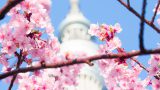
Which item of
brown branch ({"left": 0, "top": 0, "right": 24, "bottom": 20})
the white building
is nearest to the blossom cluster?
brown branch ({"left": 0, "top": 0, "right": 24, "bottom": 20})

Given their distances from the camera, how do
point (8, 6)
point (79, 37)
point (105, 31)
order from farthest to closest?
point (79, 37) → point (105, 31) → point (8, 6)

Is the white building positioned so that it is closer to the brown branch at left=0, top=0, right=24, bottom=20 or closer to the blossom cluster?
the blossom cluster

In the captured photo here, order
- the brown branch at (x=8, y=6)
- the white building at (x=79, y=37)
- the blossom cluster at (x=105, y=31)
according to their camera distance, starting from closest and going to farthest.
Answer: the brown branch at (x=8, y=6) → the blossom cluster at (x=105, y=31) → the white building at (x=79, y=37)

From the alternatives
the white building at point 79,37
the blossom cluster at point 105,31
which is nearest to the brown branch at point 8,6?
the blossom cluster at point 105,31

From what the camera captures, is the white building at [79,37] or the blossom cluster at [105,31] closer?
the blossom cluster at [105,31]

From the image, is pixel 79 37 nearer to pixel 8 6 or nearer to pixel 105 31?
pixel 105 31

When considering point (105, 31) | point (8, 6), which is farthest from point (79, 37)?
point (8, 6)

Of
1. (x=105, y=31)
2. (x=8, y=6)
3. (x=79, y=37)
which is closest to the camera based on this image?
(x=8, y=6)

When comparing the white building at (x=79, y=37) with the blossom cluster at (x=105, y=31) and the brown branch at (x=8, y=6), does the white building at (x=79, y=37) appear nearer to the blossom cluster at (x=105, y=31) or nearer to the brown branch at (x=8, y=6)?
the blossom cluster at (x=105, y=31)

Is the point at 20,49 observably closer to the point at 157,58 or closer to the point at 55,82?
the point at 55,82

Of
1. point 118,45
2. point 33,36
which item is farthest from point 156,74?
point 33,36

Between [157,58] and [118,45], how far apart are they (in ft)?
1.70

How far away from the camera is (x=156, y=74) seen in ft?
15.5

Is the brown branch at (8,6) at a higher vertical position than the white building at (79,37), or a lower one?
lower
